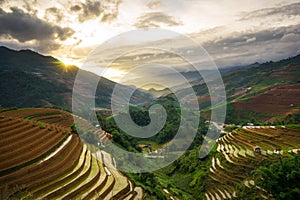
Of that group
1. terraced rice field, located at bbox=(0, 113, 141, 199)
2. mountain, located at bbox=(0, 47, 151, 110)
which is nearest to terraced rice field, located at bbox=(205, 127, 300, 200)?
terraced rice field, located at bbox=(0, 113, 141, 199)

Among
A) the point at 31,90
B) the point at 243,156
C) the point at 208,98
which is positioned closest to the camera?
the point at 243,156

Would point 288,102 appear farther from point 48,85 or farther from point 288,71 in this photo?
point 48,85

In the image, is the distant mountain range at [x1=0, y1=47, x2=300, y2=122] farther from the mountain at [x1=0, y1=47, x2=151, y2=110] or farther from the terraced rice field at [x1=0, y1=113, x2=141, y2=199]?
the terraced rice field at [x1=0, y1=113, x2=141, y2=199]

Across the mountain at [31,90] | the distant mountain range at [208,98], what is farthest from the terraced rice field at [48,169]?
the mountain at [31,90]

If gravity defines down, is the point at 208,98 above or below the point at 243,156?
below

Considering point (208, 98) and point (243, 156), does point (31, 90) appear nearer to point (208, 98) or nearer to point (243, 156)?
point (208, 98)

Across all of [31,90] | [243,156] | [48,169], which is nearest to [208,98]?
[31,90]

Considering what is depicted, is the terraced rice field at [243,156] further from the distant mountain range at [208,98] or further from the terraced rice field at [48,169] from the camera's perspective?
the distant mountain range at [208,98]
